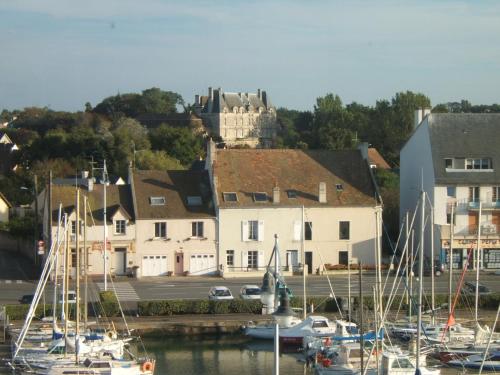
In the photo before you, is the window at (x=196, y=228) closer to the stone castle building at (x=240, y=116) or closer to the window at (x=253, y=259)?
the window at (x=253, y=259)

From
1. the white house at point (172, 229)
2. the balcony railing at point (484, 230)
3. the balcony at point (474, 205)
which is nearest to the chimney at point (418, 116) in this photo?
the balcony at point (474, 205)

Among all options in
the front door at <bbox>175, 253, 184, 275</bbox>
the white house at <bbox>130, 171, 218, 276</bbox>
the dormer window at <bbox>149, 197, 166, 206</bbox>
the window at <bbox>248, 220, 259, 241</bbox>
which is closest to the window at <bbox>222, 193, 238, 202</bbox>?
the white house at <bbox>130, 171, 218, 276</bbox>

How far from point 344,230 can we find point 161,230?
1073 centimetres

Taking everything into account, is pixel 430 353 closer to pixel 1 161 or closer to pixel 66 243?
pixel 66 243

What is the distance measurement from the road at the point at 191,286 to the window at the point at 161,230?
244 cm

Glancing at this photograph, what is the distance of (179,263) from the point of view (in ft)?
194

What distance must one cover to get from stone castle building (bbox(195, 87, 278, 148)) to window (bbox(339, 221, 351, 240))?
368 ft

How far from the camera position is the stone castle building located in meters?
177

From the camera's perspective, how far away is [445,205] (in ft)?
200

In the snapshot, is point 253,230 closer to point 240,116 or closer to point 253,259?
point 253,259

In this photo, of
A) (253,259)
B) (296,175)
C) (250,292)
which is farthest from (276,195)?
(250,292)

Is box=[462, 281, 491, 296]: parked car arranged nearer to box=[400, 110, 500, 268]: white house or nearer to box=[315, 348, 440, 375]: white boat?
box=[400, 110, 500, 268]: white house

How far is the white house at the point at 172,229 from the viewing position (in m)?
58.5

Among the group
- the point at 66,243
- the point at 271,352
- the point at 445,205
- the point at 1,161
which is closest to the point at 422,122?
the point at 445,205
